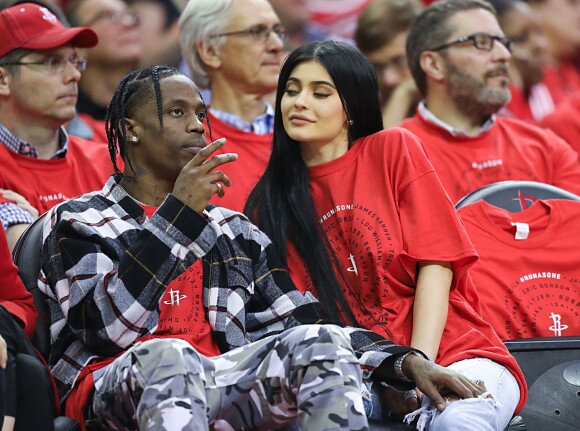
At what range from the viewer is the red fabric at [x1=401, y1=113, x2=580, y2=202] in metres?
4.75

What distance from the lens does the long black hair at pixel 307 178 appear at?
3.44 m

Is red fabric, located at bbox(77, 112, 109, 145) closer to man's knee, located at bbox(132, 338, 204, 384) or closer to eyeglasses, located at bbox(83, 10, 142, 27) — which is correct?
eyeglasses, located at bbox(83, 10, 142, 27)

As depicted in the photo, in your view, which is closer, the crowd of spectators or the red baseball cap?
the crowd of spectators

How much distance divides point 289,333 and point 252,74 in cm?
223

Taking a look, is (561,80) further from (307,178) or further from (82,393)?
(82,393)

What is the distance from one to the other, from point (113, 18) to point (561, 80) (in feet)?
12.2

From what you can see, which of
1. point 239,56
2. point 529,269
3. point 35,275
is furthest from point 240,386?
point 239,56

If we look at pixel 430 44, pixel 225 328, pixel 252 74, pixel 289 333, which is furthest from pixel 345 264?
pixel 430 44

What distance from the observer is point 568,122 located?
5.75m

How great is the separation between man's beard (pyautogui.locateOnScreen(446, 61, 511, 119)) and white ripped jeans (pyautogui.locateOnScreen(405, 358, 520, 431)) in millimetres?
2007

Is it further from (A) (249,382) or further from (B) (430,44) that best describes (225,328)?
(B) (430,44)

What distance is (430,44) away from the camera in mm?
5191

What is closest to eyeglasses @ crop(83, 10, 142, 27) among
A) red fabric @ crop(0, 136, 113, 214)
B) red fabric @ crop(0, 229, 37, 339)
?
red fabric @ crop(0, 136, 113, 214)

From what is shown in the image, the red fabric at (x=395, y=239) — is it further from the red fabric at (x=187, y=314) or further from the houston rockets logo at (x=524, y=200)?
the houston rockets logo at (x=524, y=200)
